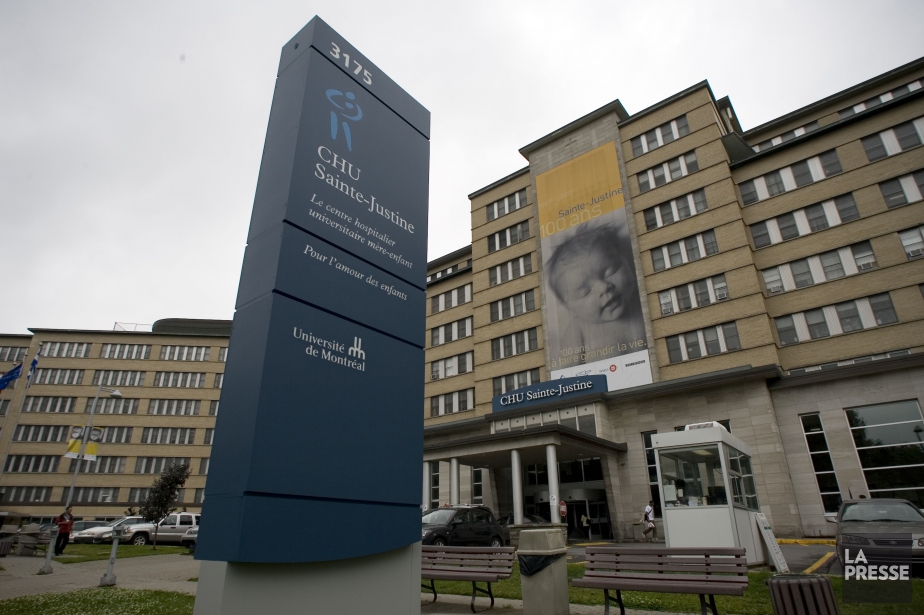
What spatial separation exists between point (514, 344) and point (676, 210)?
13804 mm

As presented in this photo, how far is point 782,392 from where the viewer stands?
88.9 feet

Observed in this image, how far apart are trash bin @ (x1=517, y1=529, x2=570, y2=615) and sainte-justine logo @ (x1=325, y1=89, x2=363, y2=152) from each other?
5949mm

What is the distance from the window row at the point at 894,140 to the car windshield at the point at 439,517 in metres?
28.5

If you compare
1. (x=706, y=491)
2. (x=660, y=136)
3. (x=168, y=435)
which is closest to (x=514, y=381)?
(x=660, y=136)

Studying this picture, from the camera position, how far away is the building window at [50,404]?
205 feet

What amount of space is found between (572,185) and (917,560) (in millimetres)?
30821

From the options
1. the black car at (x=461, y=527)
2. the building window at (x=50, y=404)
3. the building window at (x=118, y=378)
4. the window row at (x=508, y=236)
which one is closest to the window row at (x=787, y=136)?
the window row at (x=508, y=236)

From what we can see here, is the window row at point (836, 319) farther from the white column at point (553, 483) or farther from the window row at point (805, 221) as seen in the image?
the white column at point (553, 483)

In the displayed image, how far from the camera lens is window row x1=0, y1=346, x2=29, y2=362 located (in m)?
68.8

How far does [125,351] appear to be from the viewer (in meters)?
65.9

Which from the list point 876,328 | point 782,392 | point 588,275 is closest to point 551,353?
point 588,275

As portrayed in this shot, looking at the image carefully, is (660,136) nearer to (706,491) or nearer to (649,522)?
(649,522)

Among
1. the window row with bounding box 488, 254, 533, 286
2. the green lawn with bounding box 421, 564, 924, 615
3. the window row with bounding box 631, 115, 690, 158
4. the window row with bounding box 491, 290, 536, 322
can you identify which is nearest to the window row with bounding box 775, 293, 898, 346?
A: the window row with bounding box 631, 115, 690, 158

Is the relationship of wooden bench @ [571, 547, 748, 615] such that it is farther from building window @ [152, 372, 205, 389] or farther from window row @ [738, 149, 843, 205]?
building window @ [152, 372, 205, 389]
